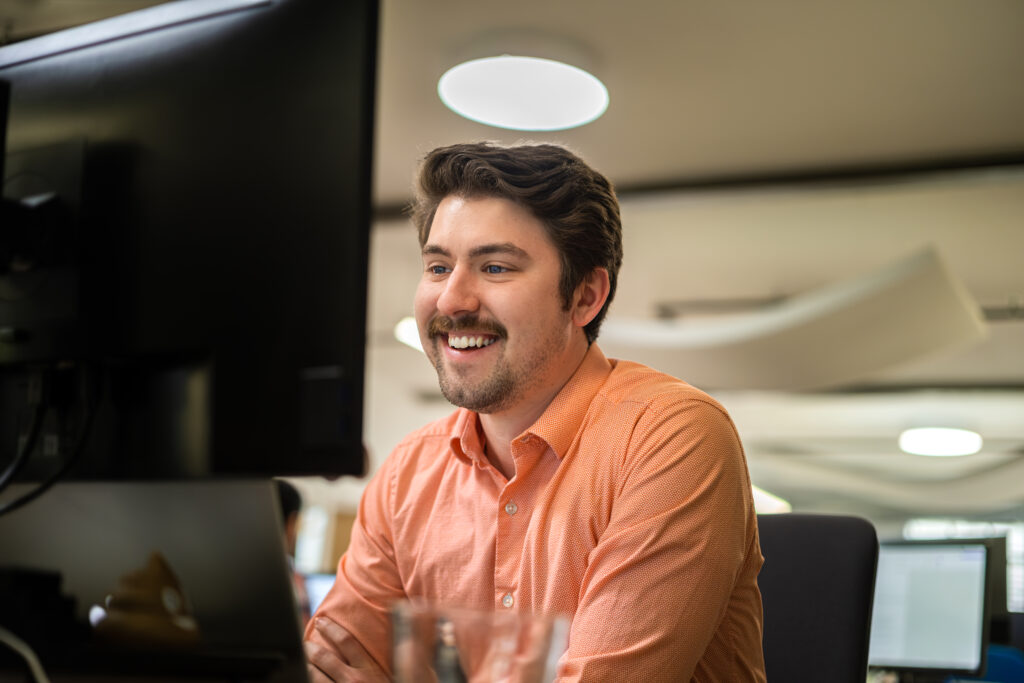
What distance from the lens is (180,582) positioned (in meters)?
0.71

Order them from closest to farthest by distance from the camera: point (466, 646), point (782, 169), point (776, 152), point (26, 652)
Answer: point (466, 646) → point (26, 652) → point (776, 152) → point (782, 169)

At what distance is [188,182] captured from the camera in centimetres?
71

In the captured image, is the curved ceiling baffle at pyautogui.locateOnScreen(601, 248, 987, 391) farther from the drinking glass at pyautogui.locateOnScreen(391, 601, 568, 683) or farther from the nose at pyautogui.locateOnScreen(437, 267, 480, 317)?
the drinking glass at pyautogui.locateOnScreen(391, 601, 568, 683)

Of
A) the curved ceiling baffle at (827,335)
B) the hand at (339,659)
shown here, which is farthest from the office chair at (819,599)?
the curved ceiling baffle at (827,335)

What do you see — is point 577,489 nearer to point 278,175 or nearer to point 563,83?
point 278,175

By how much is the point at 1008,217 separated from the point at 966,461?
6598 millimetres

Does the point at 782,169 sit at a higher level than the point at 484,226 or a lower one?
higher

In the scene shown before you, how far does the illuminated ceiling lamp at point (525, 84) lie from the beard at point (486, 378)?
6.88 feet

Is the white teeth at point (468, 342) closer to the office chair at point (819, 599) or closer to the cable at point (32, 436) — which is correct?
the office chair at point (819, 599)

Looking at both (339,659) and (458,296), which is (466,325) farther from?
(339,659)

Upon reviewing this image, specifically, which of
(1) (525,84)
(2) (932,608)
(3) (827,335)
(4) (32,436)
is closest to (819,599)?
(4) (32,436)

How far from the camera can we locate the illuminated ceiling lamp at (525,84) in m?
3.27

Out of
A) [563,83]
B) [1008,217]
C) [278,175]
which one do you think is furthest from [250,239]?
[1008,217]

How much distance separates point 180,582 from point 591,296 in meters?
0.92
